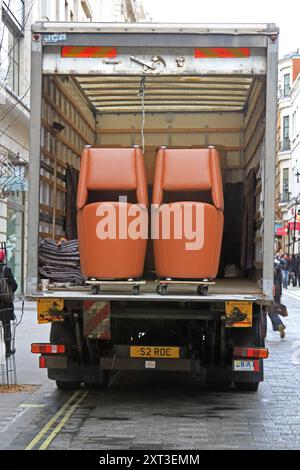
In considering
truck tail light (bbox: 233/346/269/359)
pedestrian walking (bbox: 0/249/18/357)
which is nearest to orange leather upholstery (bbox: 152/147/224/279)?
truck tail light (bbox: 233/346/269/359)

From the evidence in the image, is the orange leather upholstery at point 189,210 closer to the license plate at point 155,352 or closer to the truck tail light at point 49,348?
the license plate at point 155,352

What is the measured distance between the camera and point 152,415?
7777 millimetres

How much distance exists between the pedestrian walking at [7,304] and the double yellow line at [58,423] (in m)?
1.47

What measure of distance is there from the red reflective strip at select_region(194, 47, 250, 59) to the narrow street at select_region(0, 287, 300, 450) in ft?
11.8

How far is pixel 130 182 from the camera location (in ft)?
25.1

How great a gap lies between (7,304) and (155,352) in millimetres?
2970

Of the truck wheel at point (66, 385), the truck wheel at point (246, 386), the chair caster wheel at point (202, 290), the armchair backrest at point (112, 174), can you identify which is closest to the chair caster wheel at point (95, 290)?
the armchair backrest at point (112, 174)

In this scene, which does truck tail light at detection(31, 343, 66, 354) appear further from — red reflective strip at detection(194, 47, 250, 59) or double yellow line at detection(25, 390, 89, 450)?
red reflective strip at detection(194, 47, 250, 59)

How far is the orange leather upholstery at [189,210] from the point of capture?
7.54m

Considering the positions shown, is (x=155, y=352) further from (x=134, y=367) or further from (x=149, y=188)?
(x=149, y=188)

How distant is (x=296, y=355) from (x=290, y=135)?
54.9m

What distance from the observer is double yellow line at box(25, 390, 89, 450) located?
654 centimetres
